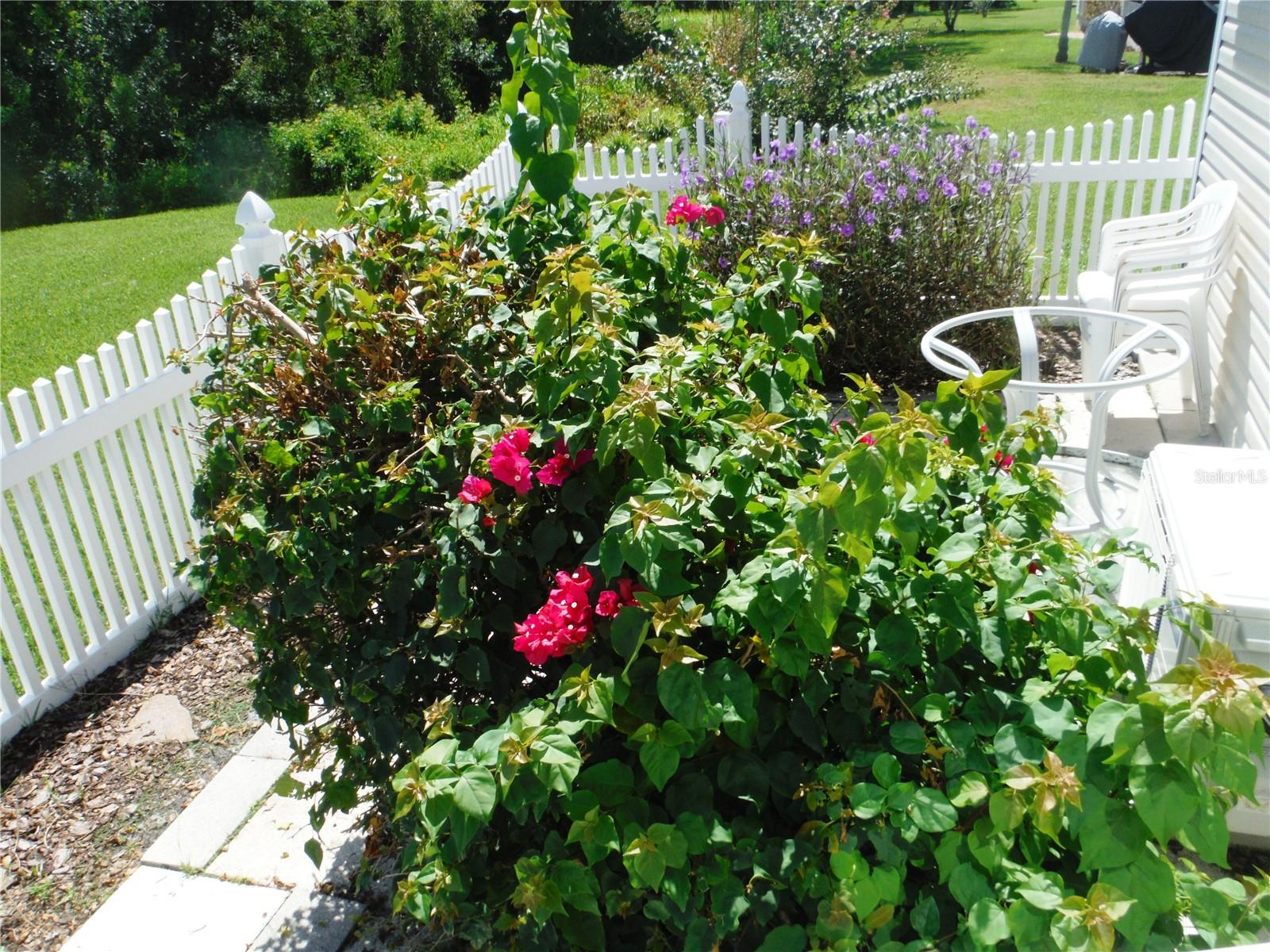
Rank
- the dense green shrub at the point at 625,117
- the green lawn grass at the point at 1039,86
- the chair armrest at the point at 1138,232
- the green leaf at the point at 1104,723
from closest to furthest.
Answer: the green leaf at the point at 1104,723 → the chair armrest at the point at 1138,232 → the dense green shrub at the point at 625,117 → the green lawn grass at the point at 1039,86

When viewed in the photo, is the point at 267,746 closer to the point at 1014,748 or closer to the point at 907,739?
the point at 907,739

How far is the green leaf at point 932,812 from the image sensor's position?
1.38 m

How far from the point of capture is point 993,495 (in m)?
1.81

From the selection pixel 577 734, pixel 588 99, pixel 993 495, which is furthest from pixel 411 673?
pixel 588 99

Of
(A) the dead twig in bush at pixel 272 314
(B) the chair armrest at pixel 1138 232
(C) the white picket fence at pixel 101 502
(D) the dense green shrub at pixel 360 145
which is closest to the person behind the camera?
(A) the dead twig in bush at pixel 272 314

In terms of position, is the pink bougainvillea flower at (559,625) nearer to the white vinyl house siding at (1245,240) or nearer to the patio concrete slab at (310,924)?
the patio concrete slab at (310,924)

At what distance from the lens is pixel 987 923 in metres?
1.29

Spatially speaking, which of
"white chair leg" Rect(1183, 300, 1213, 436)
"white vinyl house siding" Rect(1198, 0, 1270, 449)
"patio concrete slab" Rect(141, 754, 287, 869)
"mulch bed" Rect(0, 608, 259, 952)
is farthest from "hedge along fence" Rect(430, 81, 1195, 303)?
"patio concrete slab" Rect(141, 754, 287, 869)

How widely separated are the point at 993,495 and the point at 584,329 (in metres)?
0.82

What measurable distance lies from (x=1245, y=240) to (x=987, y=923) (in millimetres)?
4418

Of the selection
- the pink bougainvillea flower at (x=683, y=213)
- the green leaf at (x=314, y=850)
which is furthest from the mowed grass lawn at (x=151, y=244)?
the green leaf at (x=314, y=850)

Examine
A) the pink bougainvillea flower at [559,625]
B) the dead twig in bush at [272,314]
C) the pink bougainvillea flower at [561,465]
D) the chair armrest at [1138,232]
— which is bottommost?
the chair armrest at [1138,232]

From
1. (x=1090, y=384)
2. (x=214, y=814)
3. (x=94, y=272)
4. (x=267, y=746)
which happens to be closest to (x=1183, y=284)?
(x=1090, y=384)

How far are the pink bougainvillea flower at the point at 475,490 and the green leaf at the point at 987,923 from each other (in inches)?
41.7
